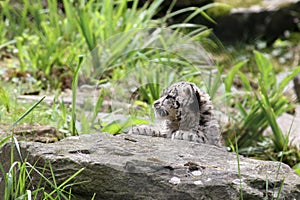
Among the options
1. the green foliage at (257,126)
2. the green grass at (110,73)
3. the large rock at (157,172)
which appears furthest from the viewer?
the green foliage at (257,126)

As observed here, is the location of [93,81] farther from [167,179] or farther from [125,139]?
[167,179]

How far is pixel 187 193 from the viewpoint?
2.97 meters

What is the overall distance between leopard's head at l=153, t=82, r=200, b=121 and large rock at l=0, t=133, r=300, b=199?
302 mm

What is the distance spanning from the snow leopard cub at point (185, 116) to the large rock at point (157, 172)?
31 cm

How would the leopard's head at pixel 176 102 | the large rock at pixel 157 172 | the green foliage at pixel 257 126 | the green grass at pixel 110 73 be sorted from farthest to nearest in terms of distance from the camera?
the green foliage at pixel 257 126 → the green grass at pixel 110 73 → the leopard's head at pixel 176 102 → the large rock at pixel 157 172

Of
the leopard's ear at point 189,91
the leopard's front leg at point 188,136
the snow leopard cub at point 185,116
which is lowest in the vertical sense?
the leopard's front leg at point 188,136

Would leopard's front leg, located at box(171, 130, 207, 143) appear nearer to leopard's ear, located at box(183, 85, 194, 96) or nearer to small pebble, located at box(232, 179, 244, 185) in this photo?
leopard's ear, located at box(183, 85, 194, 96)

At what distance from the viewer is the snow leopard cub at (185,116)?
11.6ft

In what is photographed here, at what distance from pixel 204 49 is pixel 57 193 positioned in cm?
187

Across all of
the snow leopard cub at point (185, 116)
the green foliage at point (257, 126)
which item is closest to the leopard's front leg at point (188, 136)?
the snow leopard cub at point (185, 116)

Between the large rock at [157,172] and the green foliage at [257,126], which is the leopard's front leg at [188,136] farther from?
the green foliage at [257,126]

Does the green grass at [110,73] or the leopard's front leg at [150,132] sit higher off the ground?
the green grass at [110,73]

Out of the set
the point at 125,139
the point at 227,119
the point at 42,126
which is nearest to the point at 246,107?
the point at 227,119

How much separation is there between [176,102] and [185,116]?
10cm
